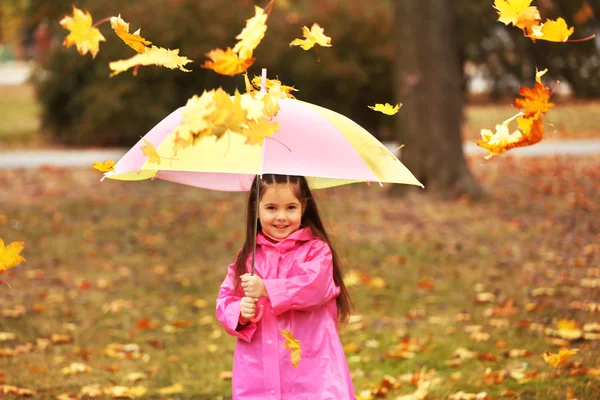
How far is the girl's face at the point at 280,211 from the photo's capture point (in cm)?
331

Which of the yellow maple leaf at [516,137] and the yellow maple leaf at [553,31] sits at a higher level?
the yellow maple leaf at [553,31]

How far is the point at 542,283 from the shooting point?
7094 mm

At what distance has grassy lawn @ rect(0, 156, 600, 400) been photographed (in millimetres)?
5148

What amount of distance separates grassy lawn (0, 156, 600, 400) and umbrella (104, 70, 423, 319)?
1.61 ft

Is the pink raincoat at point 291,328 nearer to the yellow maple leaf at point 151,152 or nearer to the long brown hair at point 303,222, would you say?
Result: the long brown hair at point 303,222

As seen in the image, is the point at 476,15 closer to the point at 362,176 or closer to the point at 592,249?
the point at 592,249

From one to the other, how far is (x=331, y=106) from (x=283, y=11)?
2.43 meters

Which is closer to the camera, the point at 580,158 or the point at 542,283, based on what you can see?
the point at 542,283

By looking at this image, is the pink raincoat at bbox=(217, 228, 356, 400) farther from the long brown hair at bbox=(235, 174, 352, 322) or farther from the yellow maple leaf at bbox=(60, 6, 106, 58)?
the yellow maple leaf at bbox=(60, 6, 106, 58)

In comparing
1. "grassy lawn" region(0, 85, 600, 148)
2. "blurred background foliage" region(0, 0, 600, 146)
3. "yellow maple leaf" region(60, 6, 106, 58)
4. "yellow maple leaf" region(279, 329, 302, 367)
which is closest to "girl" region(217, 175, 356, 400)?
"yellow maple leaf" region(279, 329, 302, 367)

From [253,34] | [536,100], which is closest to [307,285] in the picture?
[253,34]

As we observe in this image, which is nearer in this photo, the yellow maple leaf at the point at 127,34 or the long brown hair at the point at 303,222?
the yellow maple leaf at the point at 127,34

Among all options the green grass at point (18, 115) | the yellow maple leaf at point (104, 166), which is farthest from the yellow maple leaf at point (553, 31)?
the green grass at point (18, 115)

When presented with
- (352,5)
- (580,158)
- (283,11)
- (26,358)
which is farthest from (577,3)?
(26,358)
